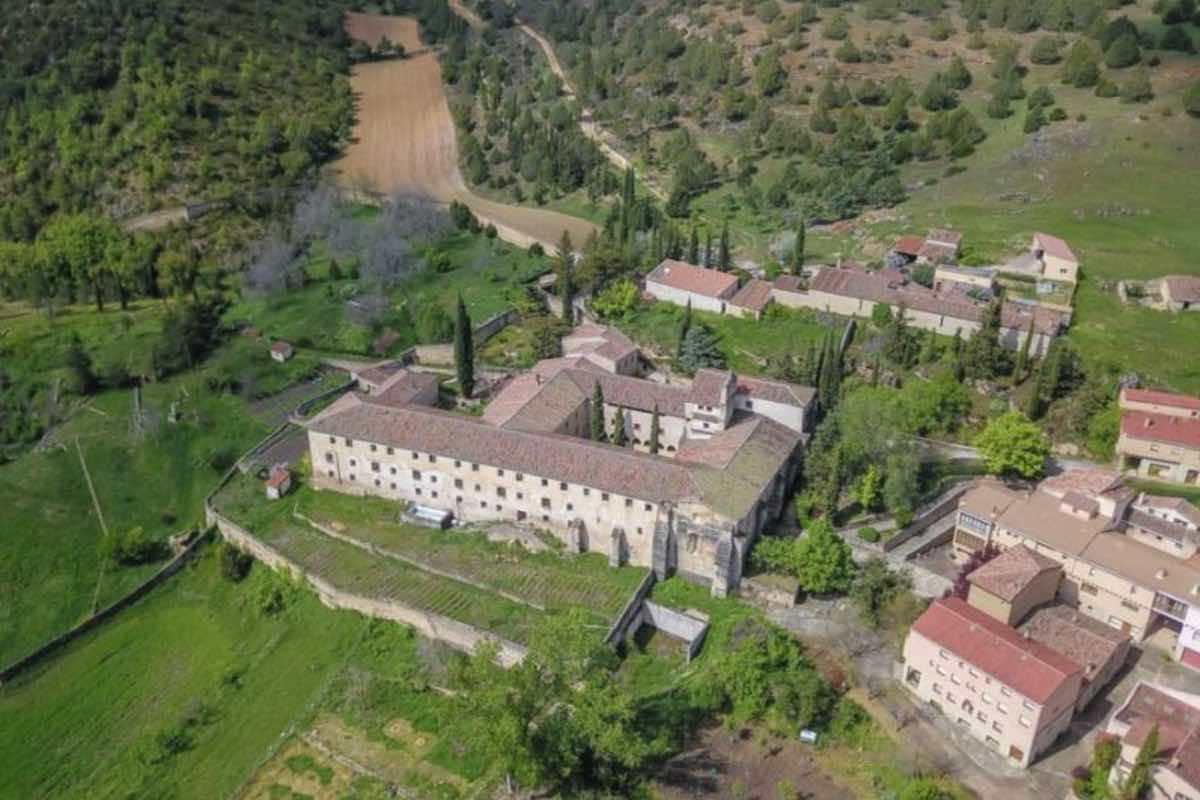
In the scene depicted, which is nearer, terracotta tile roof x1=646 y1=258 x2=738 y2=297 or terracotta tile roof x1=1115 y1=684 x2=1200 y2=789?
terracotta tile roof x1=1115 y1=684 x2=1200 y2=789

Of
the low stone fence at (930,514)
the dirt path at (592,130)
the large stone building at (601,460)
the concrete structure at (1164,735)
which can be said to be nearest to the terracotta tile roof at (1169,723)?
the concrete structure at (1164,735)

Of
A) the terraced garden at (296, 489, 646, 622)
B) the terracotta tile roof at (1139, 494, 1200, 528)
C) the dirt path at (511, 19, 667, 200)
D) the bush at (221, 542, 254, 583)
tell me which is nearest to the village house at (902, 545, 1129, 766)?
the terracotta tile roof at (1139, 494, 1200, 528)

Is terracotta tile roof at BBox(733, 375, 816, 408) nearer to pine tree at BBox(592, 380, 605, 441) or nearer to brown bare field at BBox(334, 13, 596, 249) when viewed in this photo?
pine tree at BBox(592, 380, 605, 441)

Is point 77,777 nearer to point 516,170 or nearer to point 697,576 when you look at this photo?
point 697,576

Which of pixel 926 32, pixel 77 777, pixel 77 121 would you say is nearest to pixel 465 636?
pixel 77 777

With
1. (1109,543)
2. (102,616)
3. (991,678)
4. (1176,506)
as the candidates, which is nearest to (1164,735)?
(991,678)

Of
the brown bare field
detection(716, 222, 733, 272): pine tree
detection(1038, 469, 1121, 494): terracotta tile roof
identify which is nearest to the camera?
detection(1038, 469, 1121, 494): terracotta tile roof
